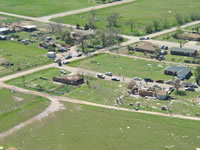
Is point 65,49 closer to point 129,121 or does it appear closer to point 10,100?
point 10,100

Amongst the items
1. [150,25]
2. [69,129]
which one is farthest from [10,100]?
[150,25]

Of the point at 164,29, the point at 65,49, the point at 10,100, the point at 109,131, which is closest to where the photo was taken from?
the point at 109,131

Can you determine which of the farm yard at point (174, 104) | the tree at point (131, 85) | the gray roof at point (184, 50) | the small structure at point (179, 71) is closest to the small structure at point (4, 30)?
the gray roof at point (184, 50)

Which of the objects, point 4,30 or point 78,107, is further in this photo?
point 4,30

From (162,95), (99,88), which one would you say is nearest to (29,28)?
(99,88)

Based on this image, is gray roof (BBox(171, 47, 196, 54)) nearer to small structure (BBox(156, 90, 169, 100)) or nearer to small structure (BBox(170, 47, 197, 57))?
small structure (BBox(170, 47, 197, 57))

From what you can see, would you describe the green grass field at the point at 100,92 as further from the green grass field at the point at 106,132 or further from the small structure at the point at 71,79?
the green grass field at the point at 106,132

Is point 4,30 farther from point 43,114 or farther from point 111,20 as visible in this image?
point 43,114
